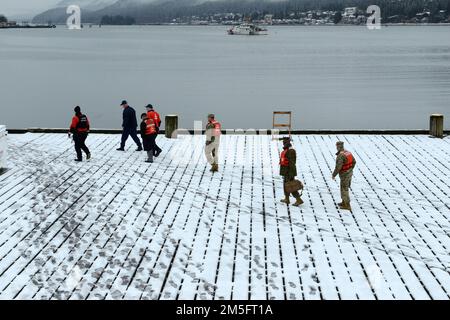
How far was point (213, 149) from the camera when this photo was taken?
1595 centimetres

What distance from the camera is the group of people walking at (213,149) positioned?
12.3 metres

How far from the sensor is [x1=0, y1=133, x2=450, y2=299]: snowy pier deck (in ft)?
30.2

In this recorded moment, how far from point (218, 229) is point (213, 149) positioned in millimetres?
4556

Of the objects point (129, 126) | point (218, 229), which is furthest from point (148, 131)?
point (218, 229)

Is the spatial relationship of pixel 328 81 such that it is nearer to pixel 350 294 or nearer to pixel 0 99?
pixel 0 99

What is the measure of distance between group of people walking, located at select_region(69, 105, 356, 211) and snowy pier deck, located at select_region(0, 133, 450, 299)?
33cm

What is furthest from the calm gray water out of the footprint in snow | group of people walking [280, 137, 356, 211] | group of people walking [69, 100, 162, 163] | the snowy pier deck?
the footprint in snow

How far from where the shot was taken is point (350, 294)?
8875 millimetres

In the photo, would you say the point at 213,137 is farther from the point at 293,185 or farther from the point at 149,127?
the point at 293,185

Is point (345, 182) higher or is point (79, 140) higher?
point (79, 140)

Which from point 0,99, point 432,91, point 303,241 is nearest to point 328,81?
point 432,91

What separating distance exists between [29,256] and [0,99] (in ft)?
165

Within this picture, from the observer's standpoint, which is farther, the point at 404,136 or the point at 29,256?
the point at 404,136

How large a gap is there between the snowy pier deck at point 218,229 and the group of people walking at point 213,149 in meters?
0.33
